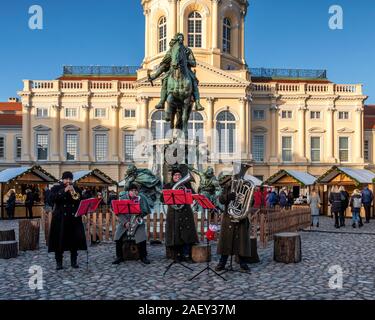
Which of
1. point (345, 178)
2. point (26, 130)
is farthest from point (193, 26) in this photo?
point (345, 178)

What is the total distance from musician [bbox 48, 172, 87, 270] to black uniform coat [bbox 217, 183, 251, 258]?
113 inches

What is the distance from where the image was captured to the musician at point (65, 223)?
8.58 m

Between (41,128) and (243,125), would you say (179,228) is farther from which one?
(41,128)

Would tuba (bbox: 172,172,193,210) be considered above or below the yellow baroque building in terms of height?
below

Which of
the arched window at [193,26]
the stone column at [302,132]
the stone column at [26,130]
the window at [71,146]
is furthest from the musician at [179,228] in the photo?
the arched window at [193,26]

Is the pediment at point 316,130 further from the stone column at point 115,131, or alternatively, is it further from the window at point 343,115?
the stone column at point 115,131

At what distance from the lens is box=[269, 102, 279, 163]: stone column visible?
43506mm

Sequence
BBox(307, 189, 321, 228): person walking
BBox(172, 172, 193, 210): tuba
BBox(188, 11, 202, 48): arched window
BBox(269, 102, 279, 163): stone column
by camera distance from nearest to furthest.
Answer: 1. BBox(172, 172, 193, 210): tuba
2. BBox(307, 189, 321, 228): person walking
3. BBox(269, 102, 279, 163): stone column
4. BBox(188, 11, 202, 48): arched window

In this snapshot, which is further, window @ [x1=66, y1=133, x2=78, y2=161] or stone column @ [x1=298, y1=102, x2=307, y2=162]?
stone column @ [x1=298, y1=102, x2=307, y2=162]

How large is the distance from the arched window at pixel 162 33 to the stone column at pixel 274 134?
1331cm

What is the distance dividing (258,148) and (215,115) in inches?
247

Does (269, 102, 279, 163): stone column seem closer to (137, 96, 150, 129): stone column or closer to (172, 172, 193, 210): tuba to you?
(137, 96, 150, 129): stone column

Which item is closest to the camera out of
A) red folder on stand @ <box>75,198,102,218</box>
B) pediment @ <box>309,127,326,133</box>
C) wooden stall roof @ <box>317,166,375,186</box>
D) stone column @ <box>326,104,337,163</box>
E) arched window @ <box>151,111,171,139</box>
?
red folder on stand @ <box>75,198,102,218</box>

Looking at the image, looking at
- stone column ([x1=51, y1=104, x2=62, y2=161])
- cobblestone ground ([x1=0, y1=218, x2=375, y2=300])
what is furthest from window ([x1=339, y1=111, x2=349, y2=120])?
cobblestone ground ([x1=0, y1=218, x2=375, y2=300])
